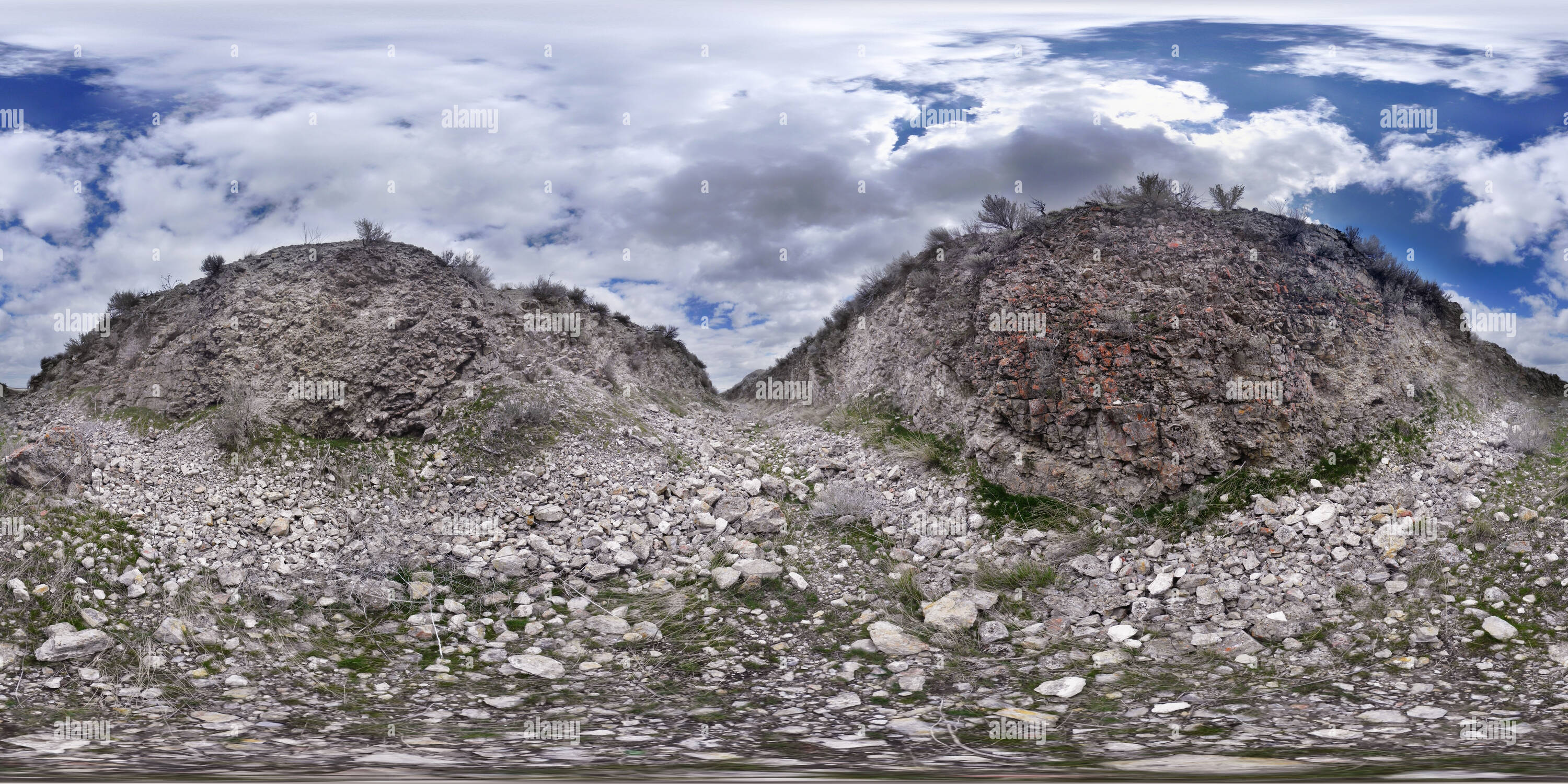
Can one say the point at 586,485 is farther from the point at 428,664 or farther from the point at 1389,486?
the point at 1389,486

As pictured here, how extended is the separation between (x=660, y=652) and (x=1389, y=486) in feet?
29.6

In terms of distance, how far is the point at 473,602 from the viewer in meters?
9.17

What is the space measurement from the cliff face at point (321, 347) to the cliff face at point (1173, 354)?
7.44 meters

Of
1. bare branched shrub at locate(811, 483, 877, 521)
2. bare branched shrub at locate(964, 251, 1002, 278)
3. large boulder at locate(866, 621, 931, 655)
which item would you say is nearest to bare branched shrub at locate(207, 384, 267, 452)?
bare branched shrub at locate(811, 483, 877, 521)

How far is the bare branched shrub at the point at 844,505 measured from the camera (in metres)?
10.8

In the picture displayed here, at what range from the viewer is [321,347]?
13.0 m

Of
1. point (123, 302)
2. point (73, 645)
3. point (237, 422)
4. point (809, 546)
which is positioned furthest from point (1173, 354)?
point (123, 302)

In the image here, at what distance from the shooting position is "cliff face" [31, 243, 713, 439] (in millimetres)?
12562

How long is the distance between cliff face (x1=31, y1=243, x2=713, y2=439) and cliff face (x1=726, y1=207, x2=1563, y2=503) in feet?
24.4

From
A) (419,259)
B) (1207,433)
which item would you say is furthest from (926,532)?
(419,259)

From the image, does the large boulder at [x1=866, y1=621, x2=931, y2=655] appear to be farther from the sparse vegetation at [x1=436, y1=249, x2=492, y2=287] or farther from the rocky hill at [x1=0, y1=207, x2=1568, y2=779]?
the sparse vegetation at [x1=436, y1=249, x2=492, y2=287]

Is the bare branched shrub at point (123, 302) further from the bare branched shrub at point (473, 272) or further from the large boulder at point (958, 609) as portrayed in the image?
the large boulder at point (958, 609)

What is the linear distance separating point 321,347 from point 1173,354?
42.5 feet

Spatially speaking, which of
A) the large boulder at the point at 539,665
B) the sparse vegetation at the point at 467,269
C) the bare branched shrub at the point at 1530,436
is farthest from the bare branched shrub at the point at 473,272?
the bare branched shrub at the point at 1530,436
